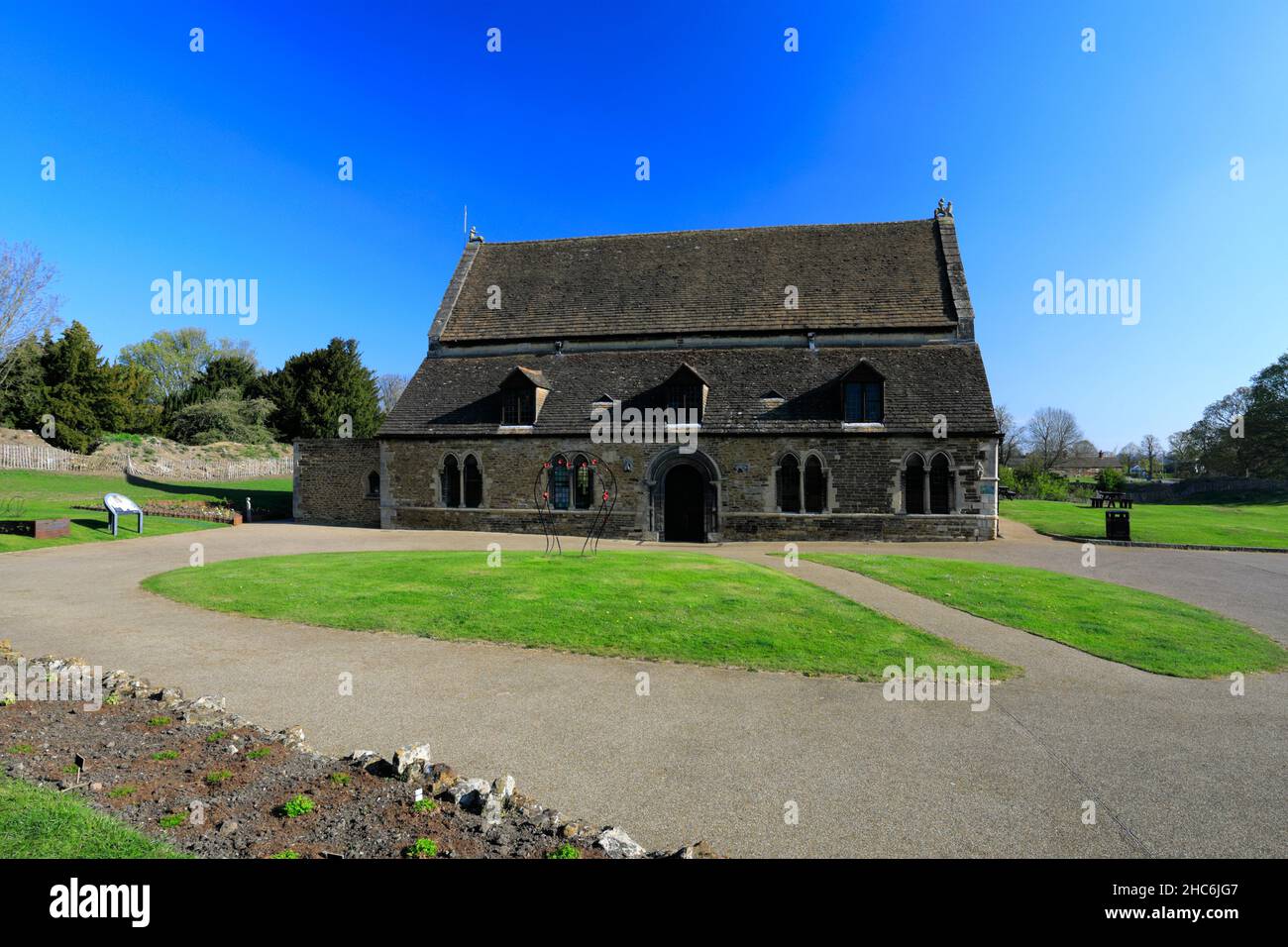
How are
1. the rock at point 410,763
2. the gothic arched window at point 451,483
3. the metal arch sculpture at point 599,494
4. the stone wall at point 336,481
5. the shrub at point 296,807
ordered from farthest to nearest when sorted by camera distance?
the stone wall at point 336,481 → the gothic arched window at point 451,483 → the metal arch sculpture at point 599,494 → the rock at point 410,763 → the shrub at point 296,807

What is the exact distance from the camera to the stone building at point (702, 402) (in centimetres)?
2288

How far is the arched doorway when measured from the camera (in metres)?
24.1

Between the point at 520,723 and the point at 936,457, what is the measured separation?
20.7 m

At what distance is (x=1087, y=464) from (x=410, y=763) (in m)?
120

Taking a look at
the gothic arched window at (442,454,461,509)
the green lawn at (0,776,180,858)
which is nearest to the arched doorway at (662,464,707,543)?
the gothic arched window at (442,454,461,509)

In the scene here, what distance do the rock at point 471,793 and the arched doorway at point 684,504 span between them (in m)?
19.6

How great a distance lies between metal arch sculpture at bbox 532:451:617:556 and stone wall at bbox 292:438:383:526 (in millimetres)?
9173

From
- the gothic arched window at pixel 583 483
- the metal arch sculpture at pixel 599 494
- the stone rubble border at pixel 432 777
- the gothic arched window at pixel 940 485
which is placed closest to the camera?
the stone rubble border at pixel 432 777

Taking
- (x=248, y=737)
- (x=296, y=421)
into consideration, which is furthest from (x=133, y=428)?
(x=248, y=737)

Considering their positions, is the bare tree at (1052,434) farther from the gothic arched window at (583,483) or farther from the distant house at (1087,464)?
the gothic arched window at (583,483)

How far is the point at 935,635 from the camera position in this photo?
9625 mm

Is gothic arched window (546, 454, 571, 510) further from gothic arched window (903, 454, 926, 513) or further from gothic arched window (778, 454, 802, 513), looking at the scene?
gothic arched window (903, 454, 926, 513)

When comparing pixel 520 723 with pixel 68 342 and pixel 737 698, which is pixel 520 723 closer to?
pixel 737 698

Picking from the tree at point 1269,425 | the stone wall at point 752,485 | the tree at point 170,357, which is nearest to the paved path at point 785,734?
the stone wall at point 752,485
